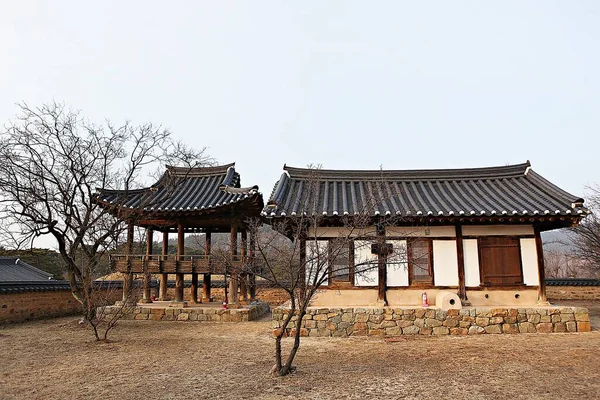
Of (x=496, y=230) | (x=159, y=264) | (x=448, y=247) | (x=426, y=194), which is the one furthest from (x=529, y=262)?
(x=159, y=264)

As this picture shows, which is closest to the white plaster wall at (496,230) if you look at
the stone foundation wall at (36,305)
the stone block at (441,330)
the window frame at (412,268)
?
the window frame at (412,268)

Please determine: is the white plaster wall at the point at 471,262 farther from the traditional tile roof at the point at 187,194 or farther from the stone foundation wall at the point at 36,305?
the stone foundation wall at the point at 36,305

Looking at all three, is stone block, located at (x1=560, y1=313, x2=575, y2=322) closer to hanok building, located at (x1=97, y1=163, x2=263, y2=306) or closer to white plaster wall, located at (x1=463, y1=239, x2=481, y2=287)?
white plaster wall, located at (x1=463, y1=239, x2=481, y2=287)

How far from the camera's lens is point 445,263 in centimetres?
1227

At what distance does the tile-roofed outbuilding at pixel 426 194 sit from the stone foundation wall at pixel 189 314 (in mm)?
5162

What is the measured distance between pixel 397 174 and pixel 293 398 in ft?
35.6

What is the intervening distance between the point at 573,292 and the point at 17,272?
30.9m

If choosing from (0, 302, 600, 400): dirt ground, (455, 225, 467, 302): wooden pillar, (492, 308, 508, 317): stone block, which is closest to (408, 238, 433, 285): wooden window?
(455, 225, 467, 302): wooden pillar

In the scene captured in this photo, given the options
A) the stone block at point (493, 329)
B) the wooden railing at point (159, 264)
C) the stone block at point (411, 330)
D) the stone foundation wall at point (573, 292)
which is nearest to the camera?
the stone block at point (493, 329)

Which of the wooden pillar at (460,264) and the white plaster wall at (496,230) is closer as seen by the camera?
the wooden pillar at (460,264)

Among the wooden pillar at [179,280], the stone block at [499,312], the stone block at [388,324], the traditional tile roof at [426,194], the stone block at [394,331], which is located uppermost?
the traditional tile roof at [426,194]

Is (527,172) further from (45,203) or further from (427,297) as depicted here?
(45,203)

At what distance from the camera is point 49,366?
26.7 ft

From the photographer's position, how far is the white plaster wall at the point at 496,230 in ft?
40.6
